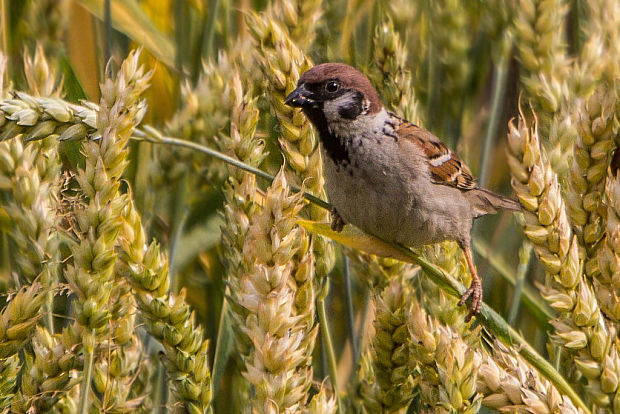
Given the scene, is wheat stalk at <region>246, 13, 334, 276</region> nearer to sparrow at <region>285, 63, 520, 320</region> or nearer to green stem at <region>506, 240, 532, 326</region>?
sparrow at <region>285, 63, 520, 320</region>

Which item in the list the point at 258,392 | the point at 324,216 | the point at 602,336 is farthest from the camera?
the point at 324,216

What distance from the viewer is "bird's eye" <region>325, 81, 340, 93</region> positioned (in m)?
A: 2.12

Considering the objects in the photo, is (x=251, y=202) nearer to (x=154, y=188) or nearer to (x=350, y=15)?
(x=154, y=188)

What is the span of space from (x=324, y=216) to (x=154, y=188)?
444 mm

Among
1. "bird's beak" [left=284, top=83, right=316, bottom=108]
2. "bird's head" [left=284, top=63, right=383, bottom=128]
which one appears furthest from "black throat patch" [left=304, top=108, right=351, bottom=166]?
"bird's beak" [left=284, top=83, right=316, bottom=108]

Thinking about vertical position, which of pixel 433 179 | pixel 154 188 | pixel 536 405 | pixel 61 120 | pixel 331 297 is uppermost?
pixel 61 120

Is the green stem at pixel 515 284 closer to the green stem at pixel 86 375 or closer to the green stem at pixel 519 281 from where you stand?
the green stem at pixel 519 281

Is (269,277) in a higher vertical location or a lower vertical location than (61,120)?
lower

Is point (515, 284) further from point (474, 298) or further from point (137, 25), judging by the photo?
point (137, 25)

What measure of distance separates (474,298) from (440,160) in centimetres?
61

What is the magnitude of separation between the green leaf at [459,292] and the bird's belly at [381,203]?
11.7 inches

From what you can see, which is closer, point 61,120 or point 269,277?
point 269,277

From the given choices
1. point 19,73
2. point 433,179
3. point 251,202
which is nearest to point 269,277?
point 251,202

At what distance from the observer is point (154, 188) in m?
1.99
